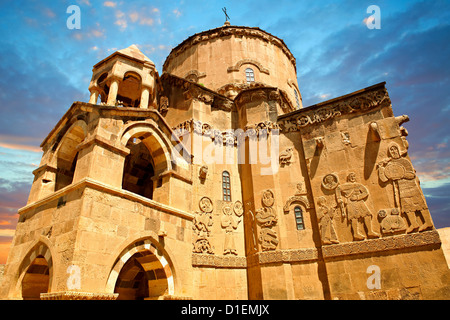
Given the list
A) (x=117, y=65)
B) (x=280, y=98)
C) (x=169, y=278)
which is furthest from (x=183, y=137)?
(x=169, y=278)

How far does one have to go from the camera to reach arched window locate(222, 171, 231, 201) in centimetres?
1314

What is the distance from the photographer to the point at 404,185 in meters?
10.4

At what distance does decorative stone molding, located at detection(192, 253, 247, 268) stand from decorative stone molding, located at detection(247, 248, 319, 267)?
0.80 metres

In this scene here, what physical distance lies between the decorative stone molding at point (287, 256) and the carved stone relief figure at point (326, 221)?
0.72 meters

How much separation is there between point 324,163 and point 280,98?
441 centimetres

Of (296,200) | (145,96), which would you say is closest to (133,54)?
(145,96)

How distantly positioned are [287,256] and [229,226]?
2736 millimetres

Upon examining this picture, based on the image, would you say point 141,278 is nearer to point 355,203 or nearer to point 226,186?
point 226,186

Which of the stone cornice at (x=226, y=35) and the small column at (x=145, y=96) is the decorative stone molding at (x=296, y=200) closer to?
the small column at (x=145, y=96)

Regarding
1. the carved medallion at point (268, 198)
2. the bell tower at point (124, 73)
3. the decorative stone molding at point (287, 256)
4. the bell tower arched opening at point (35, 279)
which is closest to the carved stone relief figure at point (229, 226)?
the decorative stone molding at point (287, 256)

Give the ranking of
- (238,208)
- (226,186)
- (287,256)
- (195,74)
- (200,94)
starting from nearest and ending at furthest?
(287,256) < (238,208) < (226,186) < (200,94) < (195,74)

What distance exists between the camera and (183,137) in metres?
13.8

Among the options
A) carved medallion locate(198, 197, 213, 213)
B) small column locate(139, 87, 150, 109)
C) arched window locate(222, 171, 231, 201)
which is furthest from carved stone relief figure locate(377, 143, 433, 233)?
small column locate(139, 87, 150, 109)
